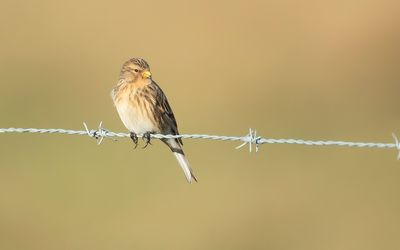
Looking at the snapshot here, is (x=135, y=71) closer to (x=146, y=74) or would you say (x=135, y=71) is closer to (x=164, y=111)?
(x=146, y=74)

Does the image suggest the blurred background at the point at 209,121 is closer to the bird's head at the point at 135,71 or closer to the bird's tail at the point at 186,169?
the bird's tail at the point at 186,169

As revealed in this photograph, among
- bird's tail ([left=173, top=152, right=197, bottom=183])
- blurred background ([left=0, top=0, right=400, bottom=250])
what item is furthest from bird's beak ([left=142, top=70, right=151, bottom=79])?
blurred background ([left=0, top=0, right=400, bottom=250])

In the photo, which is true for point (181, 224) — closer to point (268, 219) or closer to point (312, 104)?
point (268, 219)

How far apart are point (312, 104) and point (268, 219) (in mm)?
4180

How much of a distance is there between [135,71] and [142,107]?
36 centimetres

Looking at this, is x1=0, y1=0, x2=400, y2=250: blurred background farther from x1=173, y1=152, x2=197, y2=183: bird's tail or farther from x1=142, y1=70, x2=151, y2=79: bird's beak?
x1=142, y1=70, x2=151, y2=79: bird's beak

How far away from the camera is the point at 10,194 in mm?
11641

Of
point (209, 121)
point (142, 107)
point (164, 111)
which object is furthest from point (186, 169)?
point (209, 121)

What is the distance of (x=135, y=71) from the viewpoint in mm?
8172

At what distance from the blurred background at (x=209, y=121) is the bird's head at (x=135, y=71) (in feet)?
8.94

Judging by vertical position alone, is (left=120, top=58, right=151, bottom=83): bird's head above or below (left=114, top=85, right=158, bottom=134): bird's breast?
above

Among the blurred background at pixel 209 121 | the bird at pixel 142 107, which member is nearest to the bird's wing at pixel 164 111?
the bird at pixel 142 107

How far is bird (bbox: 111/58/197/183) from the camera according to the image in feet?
26.2

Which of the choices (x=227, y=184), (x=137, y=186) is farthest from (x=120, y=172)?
(x=227, y=184)
